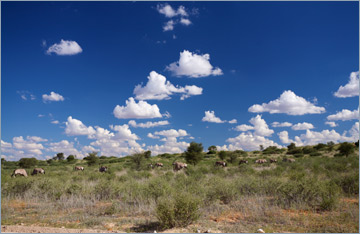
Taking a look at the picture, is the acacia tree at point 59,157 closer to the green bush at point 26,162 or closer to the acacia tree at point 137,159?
the green bush at point 26,162

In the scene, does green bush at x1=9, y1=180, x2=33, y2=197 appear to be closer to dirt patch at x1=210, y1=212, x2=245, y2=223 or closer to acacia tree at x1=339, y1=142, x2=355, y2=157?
dirt patch at x1=210, y1=212, x2=245, y2=223

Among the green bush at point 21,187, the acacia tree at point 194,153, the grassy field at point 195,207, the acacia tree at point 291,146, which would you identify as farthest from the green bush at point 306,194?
the acacia tree at point 291,146

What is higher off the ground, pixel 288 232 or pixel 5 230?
pixel 5 230

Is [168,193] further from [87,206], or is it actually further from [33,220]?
[33,220]

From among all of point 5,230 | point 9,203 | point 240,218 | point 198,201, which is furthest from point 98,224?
Answer: point 9,203

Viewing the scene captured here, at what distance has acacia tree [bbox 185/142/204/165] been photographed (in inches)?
1608

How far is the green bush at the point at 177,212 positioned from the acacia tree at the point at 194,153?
31950mm

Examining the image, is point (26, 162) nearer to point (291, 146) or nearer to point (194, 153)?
point (194, 153)

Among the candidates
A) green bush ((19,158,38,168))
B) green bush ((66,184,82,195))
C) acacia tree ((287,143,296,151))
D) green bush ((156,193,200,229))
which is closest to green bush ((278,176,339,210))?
green bush ((156,193,200,229))

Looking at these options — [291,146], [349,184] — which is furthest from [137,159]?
[291,146]

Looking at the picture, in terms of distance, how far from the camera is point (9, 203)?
13688 mm

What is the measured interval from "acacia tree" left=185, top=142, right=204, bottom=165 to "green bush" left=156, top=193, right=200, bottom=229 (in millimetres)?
31950

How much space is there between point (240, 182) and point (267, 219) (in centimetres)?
525

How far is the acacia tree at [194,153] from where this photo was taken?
40844mm
